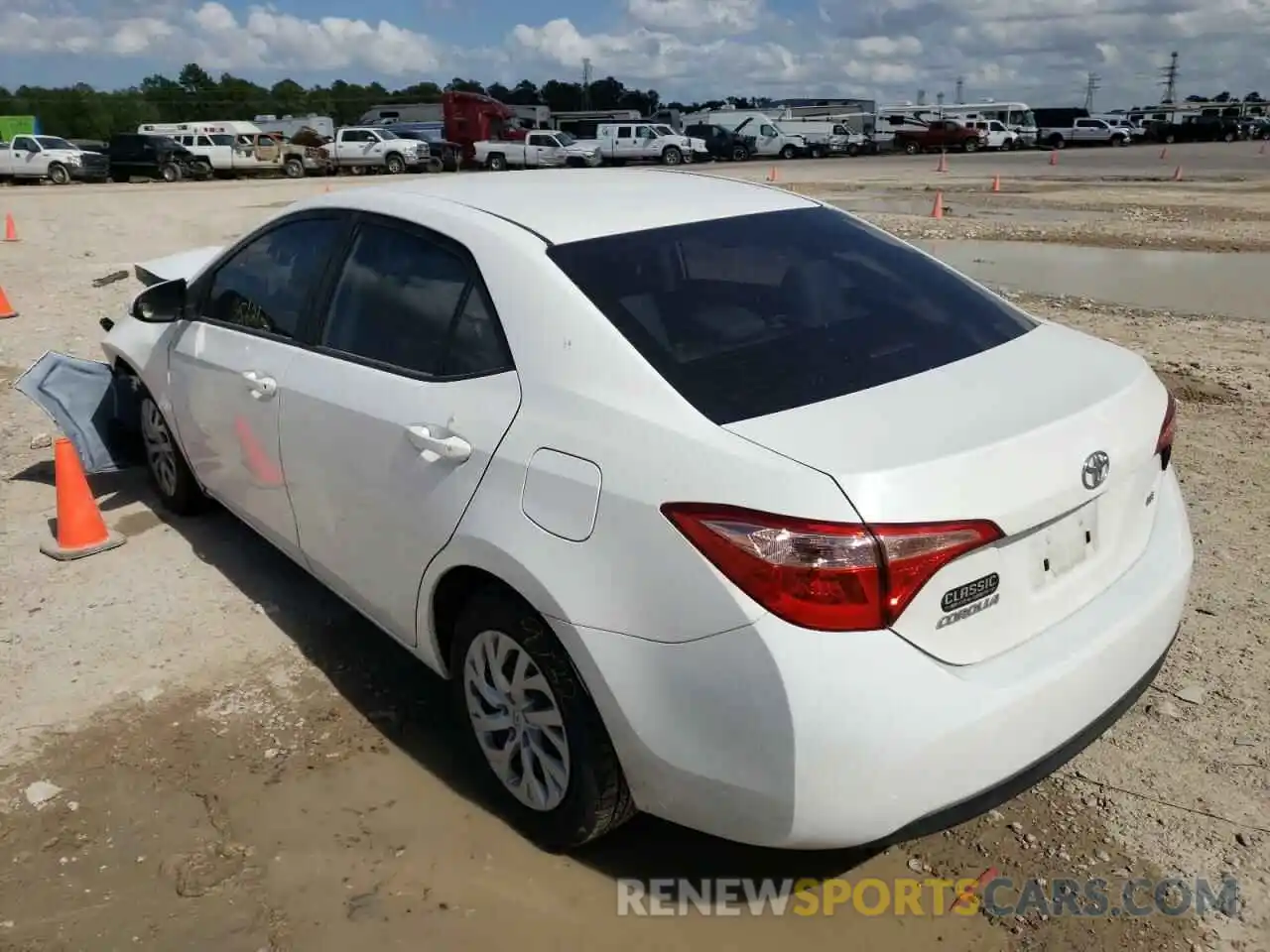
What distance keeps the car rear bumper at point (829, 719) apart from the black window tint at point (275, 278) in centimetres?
→ 192

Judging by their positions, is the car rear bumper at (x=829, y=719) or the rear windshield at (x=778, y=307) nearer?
the car rear bumper at (x=829, y=719)

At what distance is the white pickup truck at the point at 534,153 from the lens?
42.8 metres

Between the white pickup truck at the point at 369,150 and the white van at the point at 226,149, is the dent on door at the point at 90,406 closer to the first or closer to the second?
the white van at the point at 226,149

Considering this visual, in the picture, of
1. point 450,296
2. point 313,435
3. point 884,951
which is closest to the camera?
point 884,951

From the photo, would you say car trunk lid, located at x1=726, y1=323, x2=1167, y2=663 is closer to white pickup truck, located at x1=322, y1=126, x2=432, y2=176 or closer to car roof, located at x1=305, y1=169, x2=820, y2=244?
car roof, located at x1=305, y1=169, x2=820, y2=244

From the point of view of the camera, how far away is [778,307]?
2.95 m

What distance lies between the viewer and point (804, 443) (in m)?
2.26

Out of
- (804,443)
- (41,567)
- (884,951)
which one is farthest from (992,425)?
(41,567)

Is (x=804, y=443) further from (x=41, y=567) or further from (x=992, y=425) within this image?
(x=41, y=567)

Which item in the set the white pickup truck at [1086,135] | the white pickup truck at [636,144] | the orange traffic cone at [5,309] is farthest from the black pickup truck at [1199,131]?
the orange traffic cone at [5,309]

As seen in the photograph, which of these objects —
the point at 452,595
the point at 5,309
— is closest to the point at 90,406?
the point at 452,595

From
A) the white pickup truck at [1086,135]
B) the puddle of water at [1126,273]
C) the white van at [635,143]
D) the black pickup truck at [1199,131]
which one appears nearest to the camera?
the puddle of water at [1126,273]

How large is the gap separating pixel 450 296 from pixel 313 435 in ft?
2.49

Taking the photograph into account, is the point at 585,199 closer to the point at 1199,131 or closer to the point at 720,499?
the point at 720,499
